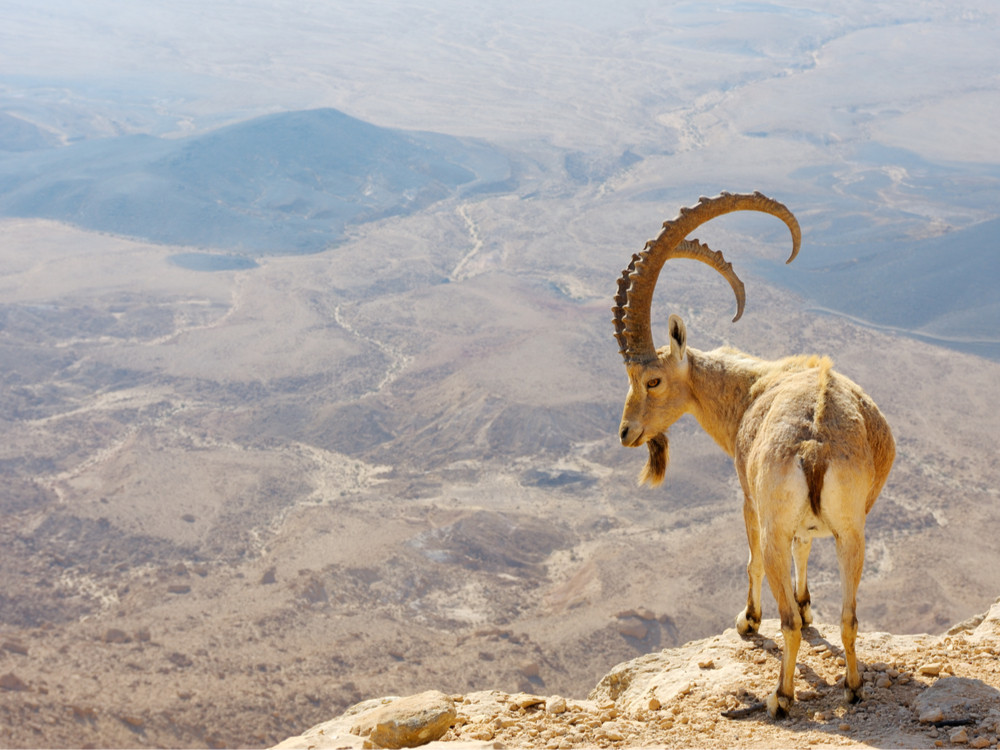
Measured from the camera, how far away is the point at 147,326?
168ft

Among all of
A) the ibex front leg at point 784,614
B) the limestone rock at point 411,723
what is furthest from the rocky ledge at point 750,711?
the ibex front leg at point 784,614

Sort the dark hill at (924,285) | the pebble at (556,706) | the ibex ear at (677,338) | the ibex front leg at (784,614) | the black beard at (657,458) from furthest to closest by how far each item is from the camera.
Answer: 1. the dark hill at (924,285)
2. the black beard at (657,458)
3. the ibex ear at (677,338)
4. the pebble at (556,706)
5. the ibex front leg at (784,614)

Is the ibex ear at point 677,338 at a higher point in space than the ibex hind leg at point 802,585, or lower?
higher

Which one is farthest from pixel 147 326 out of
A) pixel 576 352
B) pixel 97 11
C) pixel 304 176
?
pixel 97 11

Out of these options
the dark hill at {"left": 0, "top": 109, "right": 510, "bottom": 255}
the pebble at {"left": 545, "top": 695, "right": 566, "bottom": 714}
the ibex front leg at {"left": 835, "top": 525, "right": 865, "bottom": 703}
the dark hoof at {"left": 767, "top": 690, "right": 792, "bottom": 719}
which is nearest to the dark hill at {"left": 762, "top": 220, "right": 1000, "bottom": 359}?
the dark hill at {"left": 0, "top": 109, "right": 510, "bottom": 255}

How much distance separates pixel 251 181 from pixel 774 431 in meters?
73.6

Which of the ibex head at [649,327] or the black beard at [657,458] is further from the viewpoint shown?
the black beard at [657,458]

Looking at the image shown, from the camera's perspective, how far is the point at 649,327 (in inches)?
265

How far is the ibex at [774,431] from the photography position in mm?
5469

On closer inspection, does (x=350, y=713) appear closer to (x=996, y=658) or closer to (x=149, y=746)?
(x=996, y=658)

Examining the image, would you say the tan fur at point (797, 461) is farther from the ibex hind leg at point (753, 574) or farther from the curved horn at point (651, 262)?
the curved horn at point (651, 262)

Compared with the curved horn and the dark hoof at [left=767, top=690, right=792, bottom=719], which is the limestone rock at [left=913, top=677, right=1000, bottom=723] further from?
the curved horn

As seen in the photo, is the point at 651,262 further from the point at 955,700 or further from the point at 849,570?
the point at 955,700

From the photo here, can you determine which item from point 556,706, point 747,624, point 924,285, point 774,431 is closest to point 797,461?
point 774,431
